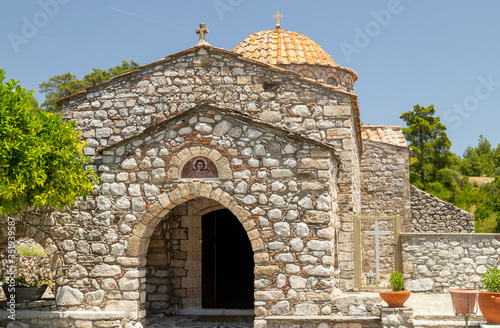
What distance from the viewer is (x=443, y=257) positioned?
36.9 ft

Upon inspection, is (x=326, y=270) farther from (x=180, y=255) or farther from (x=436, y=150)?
(x=436, y=150)

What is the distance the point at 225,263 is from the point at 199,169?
146 inches

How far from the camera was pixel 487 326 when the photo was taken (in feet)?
25.9

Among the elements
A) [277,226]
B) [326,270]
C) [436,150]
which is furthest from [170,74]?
[436,150]

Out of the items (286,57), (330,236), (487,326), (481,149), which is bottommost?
(487,326)

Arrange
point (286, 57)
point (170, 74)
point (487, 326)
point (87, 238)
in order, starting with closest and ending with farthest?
point (487, 326) < point (87, 238) < point (170, 74) < point (286, 57)

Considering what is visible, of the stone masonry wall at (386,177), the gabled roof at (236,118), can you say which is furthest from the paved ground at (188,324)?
the stone masonry wall at (386,177)

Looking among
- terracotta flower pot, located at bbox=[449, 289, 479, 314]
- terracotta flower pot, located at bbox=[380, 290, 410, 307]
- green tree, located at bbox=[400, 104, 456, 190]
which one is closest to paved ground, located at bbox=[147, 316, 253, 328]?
terracotta flower pot, located at bbox=[380, 290, 410, 307]

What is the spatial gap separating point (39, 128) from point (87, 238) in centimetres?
206

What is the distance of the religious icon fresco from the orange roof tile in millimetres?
9366

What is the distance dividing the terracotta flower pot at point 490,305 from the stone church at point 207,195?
2.03 m

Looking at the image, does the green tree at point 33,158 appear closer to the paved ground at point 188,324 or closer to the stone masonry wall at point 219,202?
the stone masonry wall at point 219,202

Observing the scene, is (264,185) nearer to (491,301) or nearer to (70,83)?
(491,301)

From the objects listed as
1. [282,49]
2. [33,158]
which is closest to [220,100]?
[33,158]
